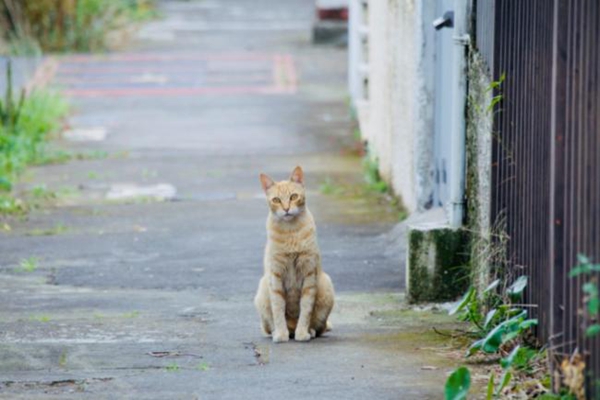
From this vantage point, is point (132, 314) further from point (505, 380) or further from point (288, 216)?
point (505, 380)

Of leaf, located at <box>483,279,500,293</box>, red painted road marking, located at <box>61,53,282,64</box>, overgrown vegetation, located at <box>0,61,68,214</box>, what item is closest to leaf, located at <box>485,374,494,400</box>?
leaf, located at <box>483,279,500,293</box>

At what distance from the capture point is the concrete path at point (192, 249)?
729 centimetres

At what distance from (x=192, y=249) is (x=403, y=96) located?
8.60 feet

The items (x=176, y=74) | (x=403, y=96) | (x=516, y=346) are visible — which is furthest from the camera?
A: (x=176, y=74)

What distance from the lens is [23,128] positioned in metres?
18.0

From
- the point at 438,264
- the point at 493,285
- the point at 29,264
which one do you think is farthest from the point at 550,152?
the point at 29,264

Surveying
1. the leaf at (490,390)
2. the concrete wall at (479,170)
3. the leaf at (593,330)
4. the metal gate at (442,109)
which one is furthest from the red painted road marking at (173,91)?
the leaf at (593,330)

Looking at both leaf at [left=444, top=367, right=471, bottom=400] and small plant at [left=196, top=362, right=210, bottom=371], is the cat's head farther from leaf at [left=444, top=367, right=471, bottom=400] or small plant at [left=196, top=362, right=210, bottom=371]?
leaf at [left=444, top=367, right=471, bottom=400]

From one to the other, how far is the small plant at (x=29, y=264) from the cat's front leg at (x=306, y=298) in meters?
3.86

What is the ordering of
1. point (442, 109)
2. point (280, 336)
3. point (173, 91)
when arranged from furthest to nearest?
point (173, 91), point (442, 109), point (280, 336)

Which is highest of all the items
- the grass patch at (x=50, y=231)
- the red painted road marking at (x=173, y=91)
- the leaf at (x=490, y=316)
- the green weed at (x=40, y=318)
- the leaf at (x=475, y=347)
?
the leaf at (x=490, y=316)

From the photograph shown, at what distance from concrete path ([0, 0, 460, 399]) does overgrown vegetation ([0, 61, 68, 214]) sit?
32 cm

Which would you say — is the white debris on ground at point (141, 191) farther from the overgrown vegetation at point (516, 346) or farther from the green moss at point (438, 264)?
the overgrown vegetation at point (516, 346)

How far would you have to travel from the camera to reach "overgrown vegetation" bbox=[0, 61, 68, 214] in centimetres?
1608
